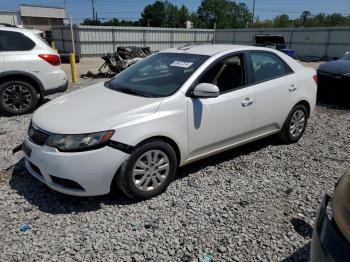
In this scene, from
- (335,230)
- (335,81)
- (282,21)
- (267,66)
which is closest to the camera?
(335,230)

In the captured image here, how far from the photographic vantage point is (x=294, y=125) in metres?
4.93

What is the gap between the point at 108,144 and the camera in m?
2.98

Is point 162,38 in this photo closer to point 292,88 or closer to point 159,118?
A: point 292,88

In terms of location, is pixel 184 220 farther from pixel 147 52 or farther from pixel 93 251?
pixel 147 52

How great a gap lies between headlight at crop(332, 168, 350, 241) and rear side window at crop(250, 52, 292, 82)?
2.57 m

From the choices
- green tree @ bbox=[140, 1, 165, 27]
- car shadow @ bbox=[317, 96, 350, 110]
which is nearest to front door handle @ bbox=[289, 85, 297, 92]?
car shadow @ bbox=[317, 96, 350, 110]

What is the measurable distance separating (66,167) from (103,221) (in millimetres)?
623

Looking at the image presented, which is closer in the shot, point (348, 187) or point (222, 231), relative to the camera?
point (348, 187)

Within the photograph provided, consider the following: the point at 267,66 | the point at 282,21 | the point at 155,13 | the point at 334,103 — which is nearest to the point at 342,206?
the point at 267,66

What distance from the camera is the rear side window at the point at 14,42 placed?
254 inches

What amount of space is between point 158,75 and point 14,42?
13.6 feet

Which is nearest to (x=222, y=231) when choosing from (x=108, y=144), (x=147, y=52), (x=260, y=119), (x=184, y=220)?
(x=184, y=220)

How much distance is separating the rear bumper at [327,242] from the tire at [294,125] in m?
3.09

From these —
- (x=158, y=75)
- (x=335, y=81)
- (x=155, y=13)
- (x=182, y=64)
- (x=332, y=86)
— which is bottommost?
(x=332, y=86)
